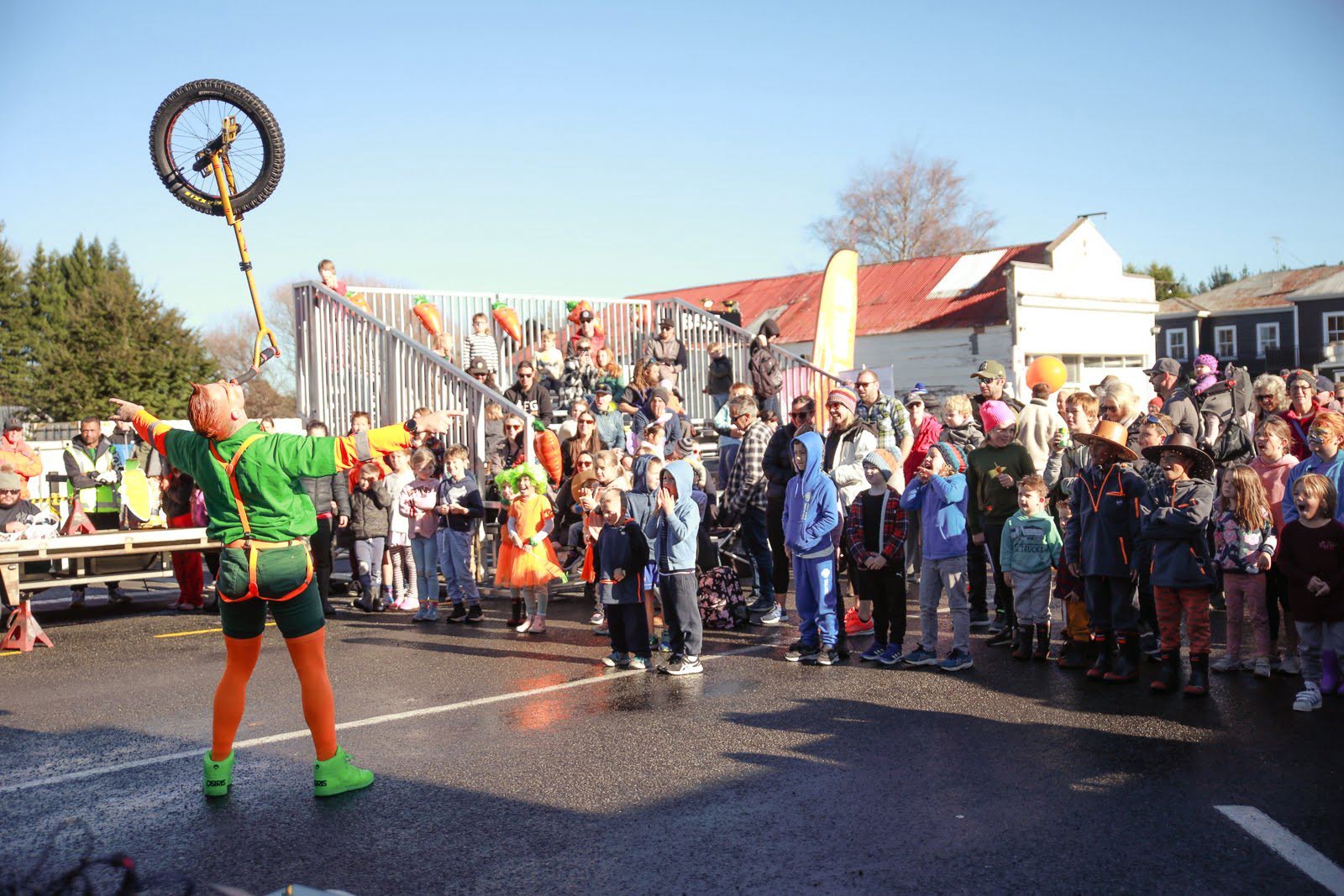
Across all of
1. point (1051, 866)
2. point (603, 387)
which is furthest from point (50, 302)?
point (1051, 866)

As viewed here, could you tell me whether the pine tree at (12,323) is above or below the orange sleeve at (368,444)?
above

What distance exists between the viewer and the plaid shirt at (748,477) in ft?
36.4

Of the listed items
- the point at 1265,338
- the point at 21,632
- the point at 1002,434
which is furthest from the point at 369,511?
the point at 1265,338

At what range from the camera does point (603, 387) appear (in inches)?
619

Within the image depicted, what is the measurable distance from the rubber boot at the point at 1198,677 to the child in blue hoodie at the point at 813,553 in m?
2.43

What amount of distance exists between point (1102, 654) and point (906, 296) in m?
34.6

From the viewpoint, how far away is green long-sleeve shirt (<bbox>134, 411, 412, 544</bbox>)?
18.9 ft

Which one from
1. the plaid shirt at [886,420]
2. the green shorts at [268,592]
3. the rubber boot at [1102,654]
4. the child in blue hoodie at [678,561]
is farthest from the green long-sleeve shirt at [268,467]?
the plaid shirt at [886,420]

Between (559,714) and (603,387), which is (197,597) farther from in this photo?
(559,714)

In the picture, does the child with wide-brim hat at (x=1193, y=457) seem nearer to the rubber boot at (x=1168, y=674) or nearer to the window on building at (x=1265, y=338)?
the rubber boot at (x=1168, y=674)

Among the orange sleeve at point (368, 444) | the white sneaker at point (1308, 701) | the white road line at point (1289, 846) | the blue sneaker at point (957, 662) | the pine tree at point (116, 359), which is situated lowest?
the white road line at point (1289, 846)

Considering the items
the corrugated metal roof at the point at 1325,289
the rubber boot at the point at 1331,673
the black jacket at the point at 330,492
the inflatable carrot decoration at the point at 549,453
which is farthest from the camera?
the corrugated metal roof at the point at 1325,289

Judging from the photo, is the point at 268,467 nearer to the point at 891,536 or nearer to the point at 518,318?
the point at 891,536

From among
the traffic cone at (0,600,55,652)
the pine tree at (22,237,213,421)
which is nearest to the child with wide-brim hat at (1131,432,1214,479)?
the traffic cone at (0,600,55,652)
